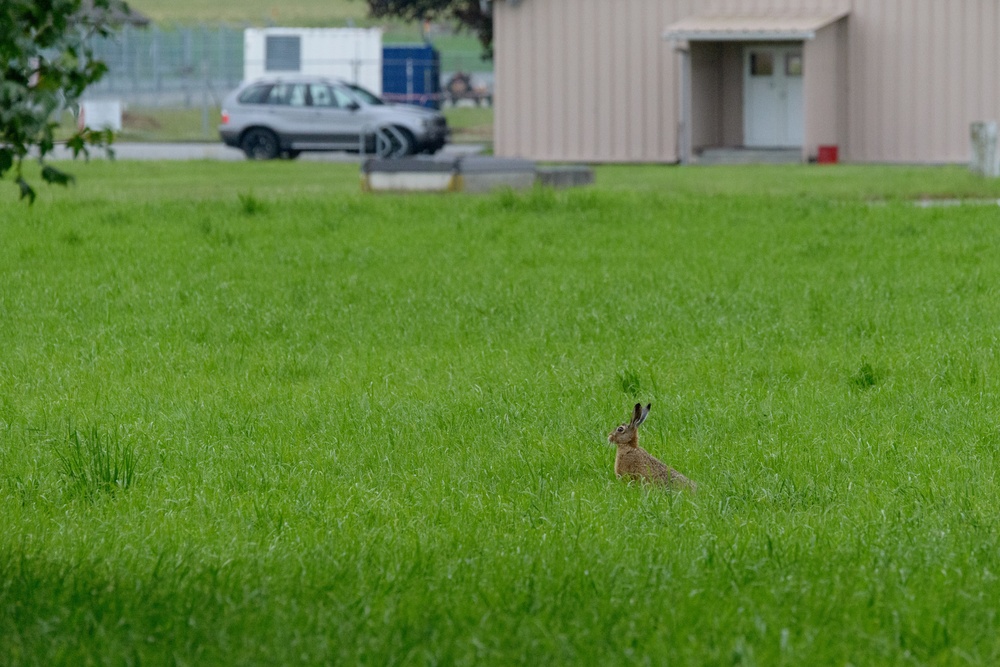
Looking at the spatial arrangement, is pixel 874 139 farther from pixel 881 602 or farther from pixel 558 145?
pixel 881 602

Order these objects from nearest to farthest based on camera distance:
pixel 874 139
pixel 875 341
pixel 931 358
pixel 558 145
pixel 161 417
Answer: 1. pixel 161 417
2. pixel 931 358
3. pixel 875 341
4. pixel 874 139
5. pixel 558 145

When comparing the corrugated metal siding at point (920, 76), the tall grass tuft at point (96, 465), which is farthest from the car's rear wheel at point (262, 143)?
the tall grass tuft at point (96, 465)

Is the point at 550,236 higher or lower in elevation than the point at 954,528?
higher

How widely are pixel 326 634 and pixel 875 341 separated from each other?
20.0 ft

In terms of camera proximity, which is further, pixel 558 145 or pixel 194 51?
pixel 194 51

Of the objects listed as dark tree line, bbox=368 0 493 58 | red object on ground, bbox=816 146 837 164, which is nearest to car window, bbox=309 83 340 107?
dark tree line, bbox=368 0 493 58

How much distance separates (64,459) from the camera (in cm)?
676

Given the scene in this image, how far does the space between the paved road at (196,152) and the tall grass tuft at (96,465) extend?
28272 mm

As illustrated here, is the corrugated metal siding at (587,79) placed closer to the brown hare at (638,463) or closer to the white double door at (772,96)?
the white double door at (772,96)

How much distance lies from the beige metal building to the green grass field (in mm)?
18729

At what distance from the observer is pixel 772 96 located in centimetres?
3531

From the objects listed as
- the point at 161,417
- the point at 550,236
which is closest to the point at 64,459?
the point at 161,417

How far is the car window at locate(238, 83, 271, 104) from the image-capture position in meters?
36.6

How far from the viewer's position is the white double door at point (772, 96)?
35031mm
